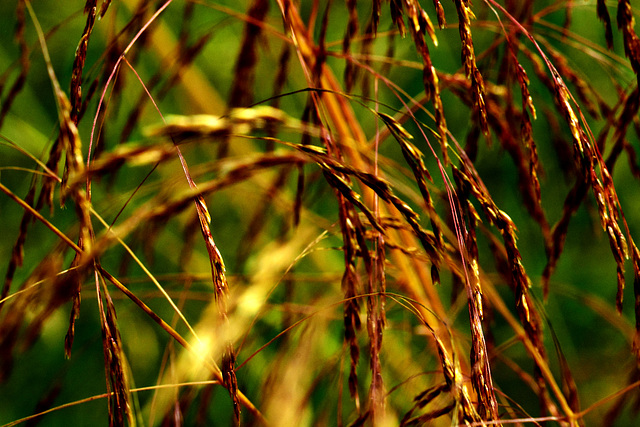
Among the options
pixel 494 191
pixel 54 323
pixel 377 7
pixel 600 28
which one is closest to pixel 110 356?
pixel 377 7

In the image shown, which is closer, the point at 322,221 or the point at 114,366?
the point at 114,366

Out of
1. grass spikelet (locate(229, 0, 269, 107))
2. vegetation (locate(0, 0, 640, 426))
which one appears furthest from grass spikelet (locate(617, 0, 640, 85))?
grass spikelet (locate(229, 0, 269, 107))

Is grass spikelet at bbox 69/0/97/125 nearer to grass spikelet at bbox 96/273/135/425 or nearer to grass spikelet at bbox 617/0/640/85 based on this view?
grass spikelet at bbox 96/273/135/425

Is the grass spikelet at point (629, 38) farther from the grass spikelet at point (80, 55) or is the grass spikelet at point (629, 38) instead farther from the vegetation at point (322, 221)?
the grass spikelet at point (80, 55)

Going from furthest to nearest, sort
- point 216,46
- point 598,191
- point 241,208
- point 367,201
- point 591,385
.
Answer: point 216,46 → point 241,208 → point 591,385 → point 367,201 → point 598,191

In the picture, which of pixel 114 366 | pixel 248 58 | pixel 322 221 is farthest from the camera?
pixel 322 221

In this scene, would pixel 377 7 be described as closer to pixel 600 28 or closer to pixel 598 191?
pixel 598 191

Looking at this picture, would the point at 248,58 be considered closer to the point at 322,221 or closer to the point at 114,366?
the point at 322,221

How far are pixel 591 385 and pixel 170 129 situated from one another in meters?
1.10

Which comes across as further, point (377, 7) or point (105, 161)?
point (377, 7)

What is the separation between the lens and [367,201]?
606 millimetres

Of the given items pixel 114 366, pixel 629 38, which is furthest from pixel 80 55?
pixel 629 38

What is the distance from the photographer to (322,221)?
0.84 metres

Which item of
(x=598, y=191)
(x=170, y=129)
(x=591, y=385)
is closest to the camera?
(x=170, y=129)
